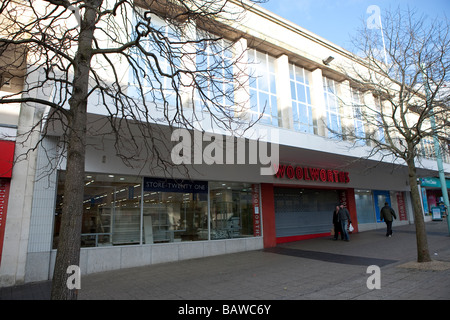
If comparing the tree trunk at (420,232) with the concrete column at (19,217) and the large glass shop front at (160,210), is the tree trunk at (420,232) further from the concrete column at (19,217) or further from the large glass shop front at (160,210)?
the concrete column at (19,217)

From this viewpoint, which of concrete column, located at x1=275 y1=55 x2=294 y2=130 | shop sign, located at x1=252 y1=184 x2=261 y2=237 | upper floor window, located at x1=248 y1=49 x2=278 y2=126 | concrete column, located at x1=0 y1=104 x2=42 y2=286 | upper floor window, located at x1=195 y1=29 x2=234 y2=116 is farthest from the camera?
concrete column, located at x1=275 y1=55 x2=294 y2=130

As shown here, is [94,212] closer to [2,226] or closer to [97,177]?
[97,177]

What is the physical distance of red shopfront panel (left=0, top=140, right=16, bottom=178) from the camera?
7598 mm

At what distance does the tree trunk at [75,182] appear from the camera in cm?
373

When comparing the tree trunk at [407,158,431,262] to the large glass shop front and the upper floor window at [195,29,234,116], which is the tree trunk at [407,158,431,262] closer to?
the upper floor window at [195,29,234,116]

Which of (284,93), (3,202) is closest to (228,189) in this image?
(284,93)

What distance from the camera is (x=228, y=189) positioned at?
39.9 ft

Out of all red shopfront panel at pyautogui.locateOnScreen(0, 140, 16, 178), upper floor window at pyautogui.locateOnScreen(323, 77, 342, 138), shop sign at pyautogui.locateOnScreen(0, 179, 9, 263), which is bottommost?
shop sign at pyautogui.locateOnScreen(0, 179, 9, 263)

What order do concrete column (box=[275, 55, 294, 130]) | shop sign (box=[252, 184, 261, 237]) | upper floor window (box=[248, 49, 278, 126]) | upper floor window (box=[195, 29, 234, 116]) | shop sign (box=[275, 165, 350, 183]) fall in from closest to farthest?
upper floor window (box=[195, 29, 234, 116]) → upper floor window (box=[248, 49, 278, 126]) → shop sign (box=[252, 184, 261, 237]) → concrete column (box=[275, 55, 294, 130]) → shop sign (box=[275, 165, 350, 183])

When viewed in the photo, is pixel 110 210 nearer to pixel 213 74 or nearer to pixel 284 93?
pixel 213 74

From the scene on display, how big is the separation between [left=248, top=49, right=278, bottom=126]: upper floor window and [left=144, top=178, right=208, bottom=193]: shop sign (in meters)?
3.58

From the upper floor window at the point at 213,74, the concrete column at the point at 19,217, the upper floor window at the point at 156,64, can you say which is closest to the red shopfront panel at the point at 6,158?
the concrete column at the point at 19,217

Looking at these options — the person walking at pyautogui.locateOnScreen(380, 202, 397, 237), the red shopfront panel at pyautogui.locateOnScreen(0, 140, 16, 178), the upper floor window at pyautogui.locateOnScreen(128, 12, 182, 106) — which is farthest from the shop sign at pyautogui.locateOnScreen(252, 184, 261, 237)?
the red shopfront panel at pyautogui.locateOnScreen(0, 140, 16, 178)
